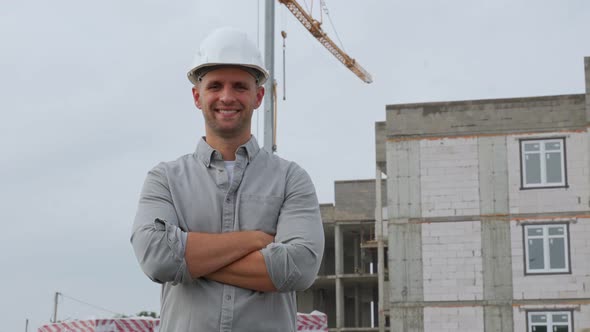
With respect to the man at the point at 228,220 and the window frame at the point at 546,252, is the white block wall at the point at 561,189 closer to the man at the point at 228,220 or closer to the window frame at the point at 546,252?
the window frame at the point at 546,252

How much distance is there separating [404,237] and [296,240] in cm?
3751

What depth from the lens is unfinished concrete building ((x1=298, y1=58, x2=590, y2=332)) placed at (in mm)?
39188

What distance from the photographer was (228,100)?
353 centimetres

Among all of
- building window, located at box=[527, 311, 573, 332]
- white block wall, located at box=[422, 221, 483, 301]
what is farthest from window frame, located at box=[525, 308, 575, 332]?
white block wall, located at box=[422, 221, 483, 301]

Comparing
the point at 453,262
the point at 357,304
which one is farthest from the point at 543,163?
the point at 357,304

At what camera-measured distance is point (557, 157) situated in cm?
Result: 3966

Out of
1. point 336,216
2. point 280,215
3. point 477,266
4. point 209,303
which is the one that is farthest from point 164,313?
point 336,216

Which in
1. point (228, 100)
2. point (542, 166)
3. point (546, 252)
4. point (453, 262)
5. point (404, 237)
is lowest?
point (228, 100)

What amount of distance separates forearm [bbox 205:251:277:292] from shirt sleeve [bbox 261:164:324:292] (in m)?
0.02

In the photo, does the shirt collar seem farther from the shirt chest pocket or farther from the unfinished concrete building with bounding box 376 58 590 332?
the unfinished concrete building with bounding box 376 58 590 332

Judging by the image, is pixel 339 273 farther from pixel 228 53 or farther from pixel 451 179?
pixel 228 53

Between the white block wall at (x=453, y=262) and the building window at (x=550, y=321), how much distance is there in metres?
2.03

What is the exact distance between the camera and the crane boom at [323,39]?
7074 centimetres

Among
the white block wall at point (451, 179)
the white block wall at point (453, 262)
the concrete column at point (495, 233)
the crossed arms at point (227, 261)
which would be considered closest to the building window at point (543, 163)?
the concrete column at point (495, 233)
